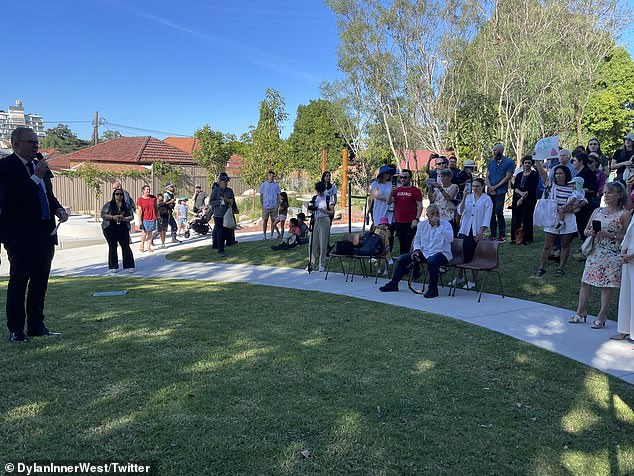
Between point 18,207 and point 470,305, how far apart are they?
579cm

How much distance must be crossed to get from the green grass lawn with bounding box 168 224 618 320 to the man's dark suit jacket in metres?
6.63

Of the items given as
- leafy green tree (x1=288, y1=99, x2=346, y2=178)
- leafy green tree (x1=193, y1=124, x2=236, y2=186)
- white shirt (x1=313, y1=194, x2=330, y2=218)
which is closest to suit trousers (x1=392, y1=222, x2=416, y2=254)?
white shirt (x1=313, y1=194, x2=330, y2=218)

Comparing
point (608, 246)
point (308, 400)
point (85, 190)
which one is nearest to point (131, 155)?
point (85, 190)

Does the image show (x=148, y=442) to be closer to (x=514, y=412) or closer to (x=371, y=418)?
(x=371, y=418)

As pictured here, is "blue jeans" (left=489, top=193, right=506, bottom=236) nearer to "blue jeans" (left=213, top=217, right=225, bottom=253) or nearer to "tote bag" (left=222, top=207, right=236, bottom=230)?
"tote bag" (left=222, top=207, right=236, bottom=230)

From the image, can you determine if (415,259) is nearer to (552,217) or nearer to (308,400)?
(552,217)

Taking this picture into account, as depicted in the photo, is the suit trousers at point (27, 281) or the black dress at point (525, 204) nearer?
the suit trousers at point (27, 281)

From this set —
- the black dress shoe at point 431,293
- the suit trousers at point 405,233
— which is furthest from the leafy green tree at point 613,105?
the black dress shoe at point 431,293

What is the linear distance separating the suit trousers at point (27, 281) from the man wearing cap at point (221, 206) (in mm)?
8107

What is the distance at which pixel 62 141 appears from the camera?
339ft

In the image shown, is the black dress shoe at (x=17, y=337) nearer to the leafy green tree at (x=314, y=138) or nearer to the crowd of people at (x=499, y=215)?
the crowd of people at (x=499, y=215)

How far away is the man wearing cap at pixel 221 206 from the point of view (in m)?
13.6

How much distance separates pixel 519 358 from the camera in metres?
5.07

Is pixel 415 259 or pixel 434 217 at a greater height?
pixel 434 217
